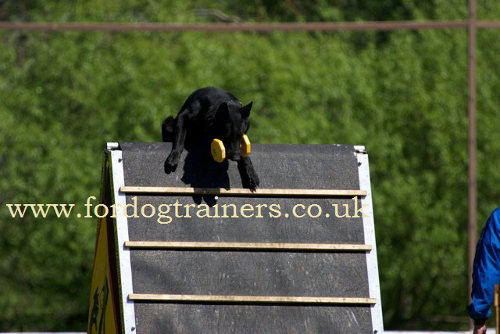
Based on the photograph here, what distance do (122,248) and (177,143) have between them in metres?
0.76

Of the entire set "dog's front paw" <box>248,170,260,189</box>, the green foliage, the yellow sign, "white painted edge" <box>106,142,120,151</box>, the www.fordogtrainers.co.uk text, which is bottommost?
the yellow sign

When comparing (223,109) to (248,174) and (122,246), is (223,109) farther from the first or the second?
(122,246)

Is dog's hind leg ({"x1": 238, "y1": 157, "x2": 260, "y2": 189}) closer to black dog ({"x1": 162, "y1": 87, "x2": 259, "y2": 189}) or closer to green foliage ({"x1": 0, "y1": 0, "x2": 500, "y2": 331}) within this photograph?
black dog ({"x1": 162, "y1": 87, "x2": 259, "y2": 189})

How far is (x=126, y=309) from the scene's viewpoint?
14.7 ft

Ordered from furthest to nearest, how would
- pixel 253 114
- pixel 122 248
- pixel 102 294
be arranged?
pixel 253 114 → pixel 102 294 → pixel 122 248

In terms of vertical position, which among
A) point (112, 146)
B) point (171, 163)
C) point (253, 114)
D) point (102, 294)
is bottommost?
point (102, 294)

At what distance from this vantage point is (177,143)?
5055 mm

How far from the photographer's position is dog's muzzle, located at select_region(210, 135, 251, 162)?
4820 mm

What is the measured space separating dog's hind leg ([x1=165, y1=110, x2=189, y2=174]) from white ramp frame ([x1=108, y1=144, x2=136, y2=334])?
27cm

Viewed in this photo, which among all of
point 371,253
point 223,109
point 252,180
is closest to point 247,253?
point 252,180

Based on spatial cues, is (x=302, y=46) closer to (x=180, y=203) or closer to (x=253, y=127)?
(x=253, y=127)

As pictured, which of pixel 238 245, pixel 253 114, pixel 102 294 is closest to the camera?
pixel 238 245

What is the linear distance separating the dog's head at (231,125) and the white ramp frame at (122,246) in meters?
0.58

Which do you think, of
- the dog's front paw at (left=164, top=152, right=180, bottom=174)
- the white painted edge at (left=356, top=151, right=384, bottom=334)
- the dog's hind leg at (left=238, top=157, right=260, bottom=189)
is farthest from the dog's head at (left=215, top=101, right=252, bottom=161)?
the white painted edge at (left=356, top=151, right=384, bottom=334)
